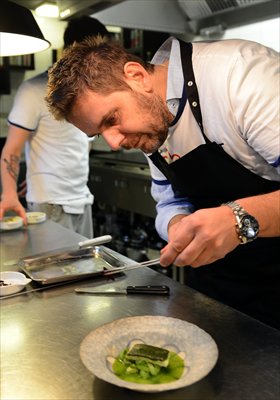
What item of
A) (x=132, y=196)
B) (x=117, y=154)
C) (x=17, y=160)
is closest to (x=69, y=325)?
(x=17, y=160)

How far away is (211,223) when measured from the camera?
0.90m

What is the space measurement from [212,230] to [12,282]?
2.05ft

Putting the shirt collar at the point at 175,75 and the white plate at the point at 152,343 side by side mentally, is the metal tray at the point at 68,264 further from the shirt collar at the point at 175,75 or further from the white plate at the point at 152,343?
the shirt collar at the point at 175,75

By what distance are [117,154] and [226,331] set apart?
2949 mm

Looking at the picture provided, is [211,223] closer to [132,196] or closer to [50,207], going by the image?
[50,207]

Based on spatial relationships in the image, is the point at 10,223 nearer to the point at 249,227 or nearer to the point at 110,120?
the point at 110,120

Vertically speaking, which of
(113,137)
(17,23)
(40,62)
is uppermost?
(17,23)

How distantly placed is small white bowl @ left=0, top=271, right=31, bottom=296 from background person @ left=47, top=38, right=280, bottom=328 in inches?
16.4

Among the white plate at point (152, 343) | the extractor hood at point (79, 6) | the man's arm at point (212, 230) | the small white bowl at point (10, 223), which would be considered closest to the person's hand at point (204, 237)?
the man's arm at point (212, 230)

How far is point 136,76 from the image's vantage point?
1110 mm

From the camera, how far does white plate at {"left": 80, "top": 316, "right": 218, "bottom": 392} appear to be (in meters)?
0.74

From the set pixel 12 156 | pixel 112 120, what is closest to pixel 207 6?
pixel 12 156

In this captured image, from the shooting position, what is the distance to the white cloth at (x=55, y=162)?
7.22 feet

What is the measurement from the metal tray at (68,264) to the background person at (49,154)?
720mm
